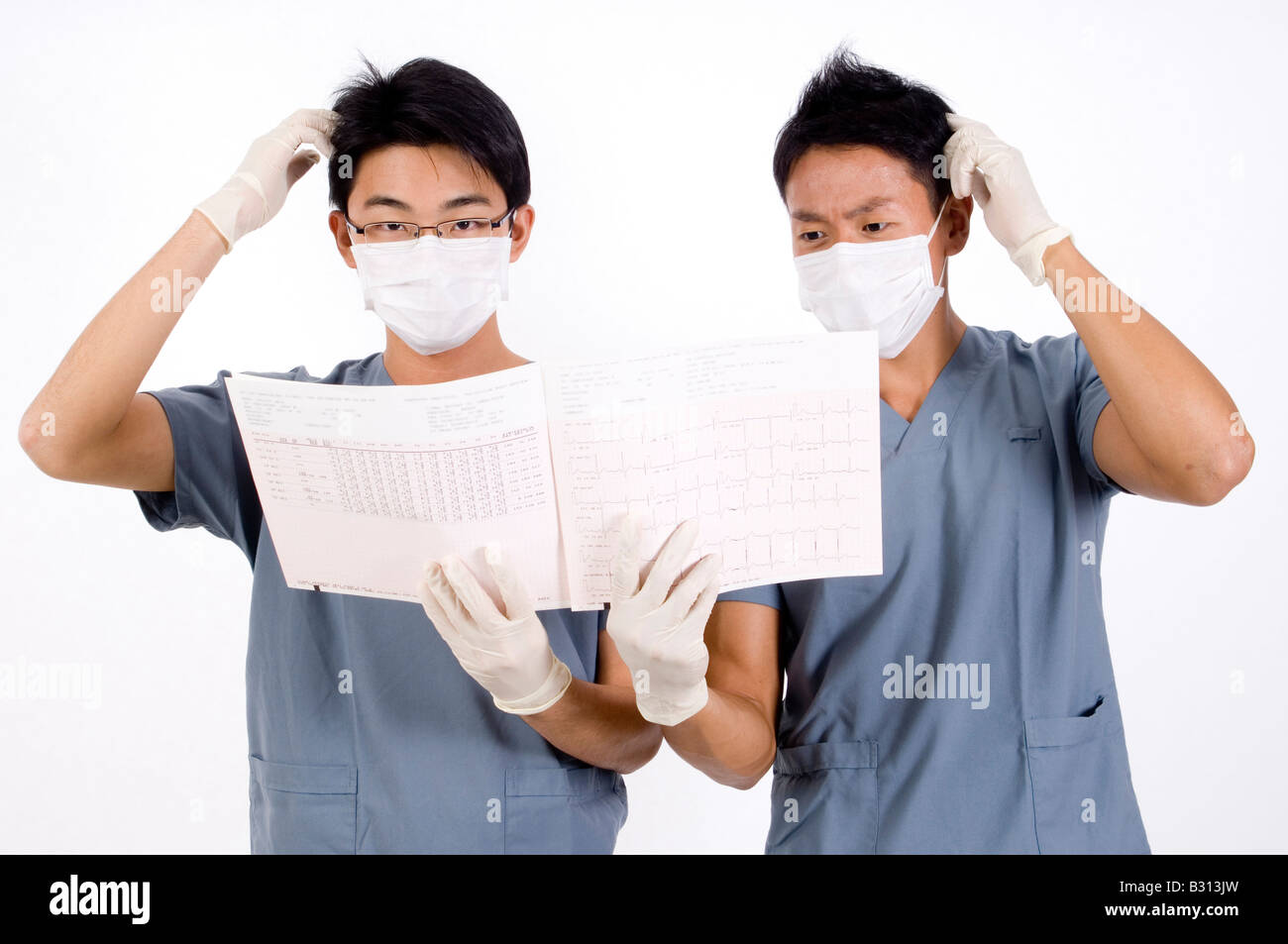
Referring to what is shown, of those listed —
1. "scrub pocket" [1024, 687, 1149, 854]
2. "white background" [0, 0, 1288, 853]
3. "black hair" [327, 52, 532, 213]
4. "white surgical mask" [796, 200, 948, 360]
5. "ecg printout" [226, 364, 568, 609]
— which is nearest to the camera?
"ecg printout" [226, 364, 568, 609]

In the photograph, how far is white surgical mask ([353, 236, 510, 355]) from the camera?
1607mm

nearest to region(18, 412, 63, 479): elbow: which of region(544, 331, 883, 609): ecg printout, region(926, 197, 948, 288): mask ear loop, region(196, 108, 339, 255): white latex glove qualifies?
region(196, 108, 339, 255): white latex glove

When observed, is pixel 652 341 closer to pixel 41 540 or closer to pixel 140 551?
pixel 140 551

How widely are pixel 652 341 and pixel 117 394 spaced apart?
114 cm

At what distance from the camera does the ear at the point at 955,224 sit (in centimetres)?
170

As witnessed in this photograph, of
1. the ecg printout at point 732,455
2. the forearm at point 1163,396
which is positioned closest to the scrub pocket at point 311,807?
the ecg printout at point 732,455

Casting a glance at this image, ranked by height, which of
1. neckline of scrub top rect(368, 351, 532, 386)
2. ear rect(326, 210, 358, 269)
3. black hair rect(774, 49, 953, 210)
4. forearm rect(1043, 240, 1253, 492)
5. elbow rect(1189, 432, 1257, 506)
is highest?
black hair rect(774, 49, 953, 210)

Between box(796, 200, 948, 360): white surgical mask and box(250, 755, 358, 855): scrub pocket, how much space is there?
92 cm

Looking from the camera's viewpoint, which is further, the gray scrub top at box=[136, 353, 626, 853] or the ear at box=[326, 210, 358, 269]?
the ear at box=[326, 210, 358, 269]

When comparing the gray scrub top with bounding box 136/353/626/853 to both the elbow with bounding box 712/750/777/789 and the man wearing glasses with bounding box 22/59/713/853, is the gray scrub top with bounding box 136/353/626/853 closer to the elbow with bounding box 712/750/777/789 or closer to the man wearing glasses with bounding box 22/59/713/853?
the man wearing glasses with bounding box 22/59/713/853

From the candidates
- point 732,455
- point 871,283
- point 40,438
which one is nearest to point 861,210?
point 871,283

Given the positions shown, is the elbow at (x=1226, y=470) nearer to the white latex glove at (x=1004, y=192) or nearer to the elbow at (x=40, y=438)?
the white latex glove at (x=1004, y=192)

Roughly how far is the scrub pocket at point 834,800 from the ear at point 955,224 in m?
0.74

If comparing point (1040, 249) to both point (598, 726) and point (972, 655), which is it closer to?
point (972, 655)
